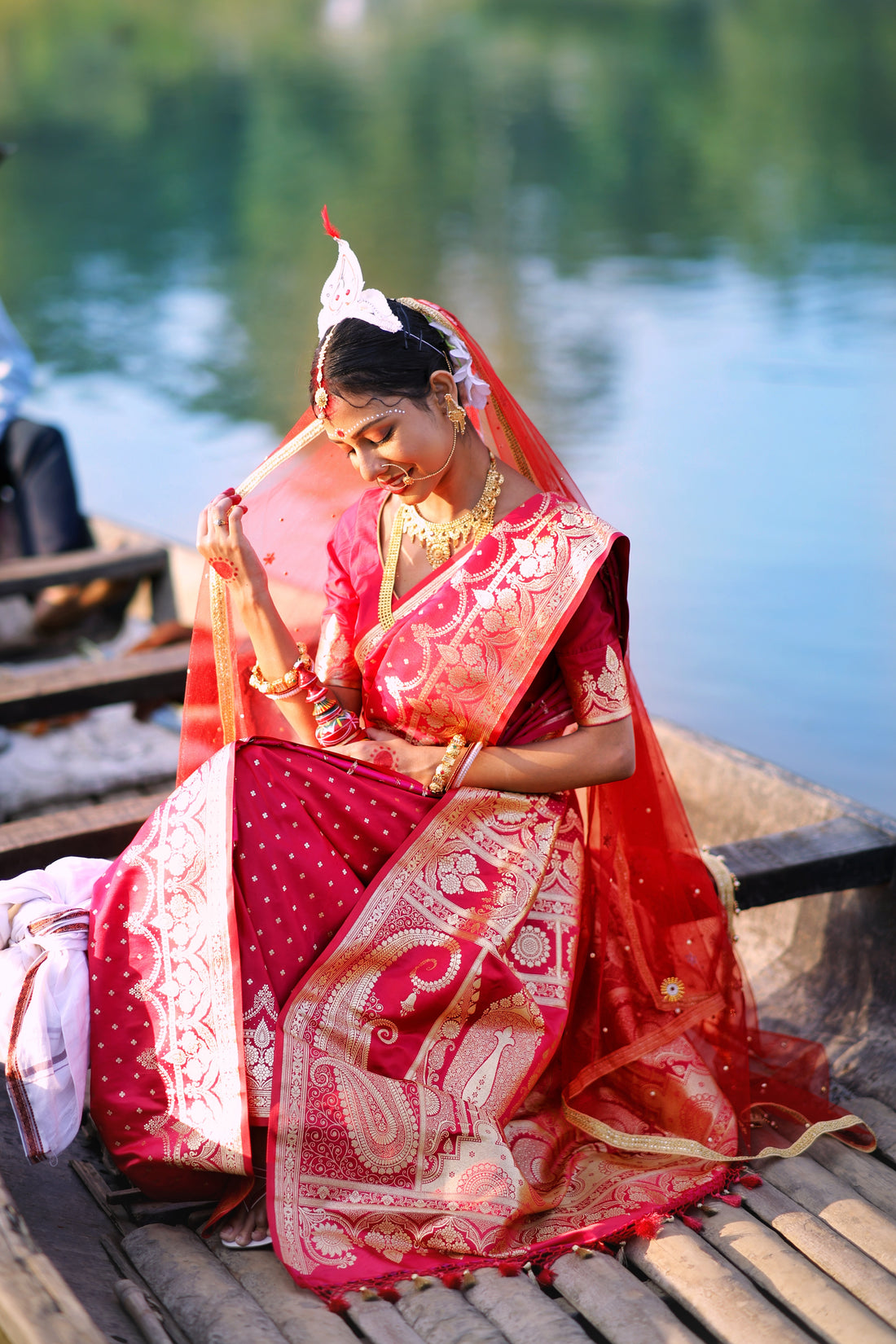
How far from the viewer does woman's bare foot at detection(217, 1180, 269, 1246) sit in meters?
1.95

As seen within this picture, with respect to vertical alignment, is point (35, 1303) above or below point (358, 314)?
below

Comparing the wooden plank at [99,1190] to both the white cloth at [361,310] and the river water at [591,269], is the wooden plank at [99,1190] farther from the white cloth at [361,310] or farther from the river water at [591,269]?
the river water at [591,269]

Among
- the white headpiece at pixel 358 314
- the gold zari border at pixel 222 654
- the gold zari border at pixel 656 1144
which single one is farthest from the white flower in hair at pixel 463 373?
the gold zari border at pixel 656 1144

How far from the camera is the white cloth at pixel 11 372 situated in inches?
187

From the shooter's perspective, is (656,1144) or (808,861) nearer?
(656,1144)

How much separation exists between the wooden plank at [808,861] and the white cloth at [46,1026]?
3.75ft

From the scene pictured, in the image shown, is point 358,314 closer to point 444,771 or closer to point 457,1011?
point 444,771

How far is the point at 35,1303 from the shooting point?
1.55m

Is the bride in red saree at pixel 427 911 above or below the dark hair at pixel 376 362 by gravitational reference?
below

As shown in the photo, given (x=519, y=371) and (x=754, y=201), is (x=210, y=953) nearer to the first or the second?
(x=519, y=371)

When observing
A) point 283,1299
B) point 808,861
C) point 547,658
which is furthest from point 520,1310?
point 808,861

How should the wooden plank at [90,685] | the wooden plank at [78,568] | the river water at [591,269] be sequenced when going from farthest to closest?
the river water at [591,269]
the wooden plank at [78,568]
the wooden plank at [90,685]

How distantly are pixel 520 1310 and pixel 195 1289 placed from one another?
41cm

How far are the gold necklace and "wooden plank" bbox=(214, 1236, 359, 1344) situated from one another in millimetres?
895
